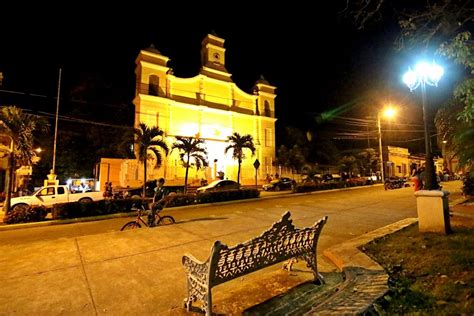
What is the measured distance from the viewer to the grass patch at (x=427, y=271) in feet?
9.48

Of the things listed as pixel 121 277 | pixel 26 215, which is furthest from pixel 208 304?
pixel 26 215

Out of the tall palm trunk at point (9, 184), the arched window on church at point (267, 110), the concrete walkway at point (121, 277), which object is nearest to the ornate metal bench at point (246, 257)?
the concrete walkway at point (121, 277)

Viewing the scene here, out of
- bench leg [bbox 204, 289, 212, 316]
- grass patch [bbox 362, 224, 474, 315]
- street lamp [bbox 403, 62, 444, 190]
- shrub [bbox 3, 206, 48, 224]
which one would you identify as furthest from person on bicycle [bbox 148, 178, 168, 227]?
street lamp [bbox 403, 62, 444, 190]

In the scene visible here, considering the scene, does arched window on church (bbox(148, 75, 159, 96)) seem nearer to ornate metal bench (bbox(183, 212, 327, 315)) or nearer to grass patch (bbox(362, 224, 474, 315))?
grass patch (bbox(362, 224, 474, 315))

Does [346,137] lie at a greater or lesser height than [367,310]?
greater

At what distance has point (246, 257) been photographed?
317cm

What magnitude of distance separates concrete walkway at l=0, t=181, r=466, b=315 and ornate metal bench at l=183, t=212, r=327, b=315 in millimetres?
351

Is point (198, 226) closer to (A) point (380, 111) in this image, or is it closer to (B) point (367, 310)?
(B) point (367, 310)

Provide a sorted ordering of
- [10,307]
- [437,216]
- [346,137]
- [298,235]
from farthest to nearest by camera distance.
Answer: [346,137] < [437,216] < [298,235] < [10,307]

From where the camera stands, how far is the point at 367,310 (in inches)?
108

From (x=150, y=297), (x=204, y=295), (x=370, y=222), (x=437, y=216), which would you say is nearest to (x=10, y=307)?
(x=150, y=297)

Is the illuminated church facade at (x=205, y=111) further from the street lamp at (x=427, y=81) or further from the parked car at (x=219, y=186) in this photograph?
the street lamp at (x=427, y=81)

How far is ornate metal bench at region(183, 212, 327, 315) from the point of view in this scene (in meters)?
2.81

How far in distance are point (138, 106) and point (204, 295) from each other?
94.4 ft
